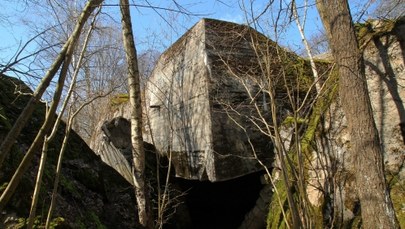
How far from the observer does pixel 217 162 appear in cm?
589

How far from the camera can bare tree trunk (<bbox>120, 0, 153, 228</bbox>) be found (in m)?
5.54

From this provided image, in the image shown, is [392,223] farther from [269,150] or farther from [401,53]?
[269,150]

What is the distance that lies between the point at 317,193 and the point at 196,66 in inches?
120

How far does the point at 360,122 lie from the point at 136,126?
3.26m

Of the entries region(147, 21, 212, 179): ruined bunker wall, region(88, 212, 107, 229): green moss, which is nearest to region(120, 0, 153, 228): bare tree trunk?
region(147, 21, 212, 179): ruined bunker wall

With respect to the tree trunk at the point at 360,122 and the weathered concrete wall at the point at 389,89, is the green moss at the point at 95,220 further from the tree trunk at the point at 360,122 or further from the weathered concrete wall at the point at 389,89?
the weathered concrete wall at the point at 389,89

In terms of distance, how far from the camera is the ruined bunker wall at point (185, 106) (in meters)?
6.35

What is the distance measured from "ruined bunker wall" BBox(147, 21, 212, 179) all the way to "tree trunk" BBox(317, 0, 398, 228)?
2.51 meters

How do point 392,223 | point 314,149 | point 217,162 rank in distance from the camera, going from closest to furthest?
point 392,223 → point 314,149 → point 217,162

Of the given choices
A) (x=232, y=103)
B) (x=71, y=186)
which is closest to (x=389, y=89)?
(x=232, y=103)

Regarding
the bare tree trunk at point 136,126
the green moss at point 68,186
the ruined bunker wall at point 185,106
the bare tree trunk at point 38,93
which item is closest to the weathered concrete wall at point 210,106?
the ruined bunker wall at point 185,106

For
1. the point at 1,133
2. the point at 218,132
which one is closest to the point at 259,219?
the point at 218,132

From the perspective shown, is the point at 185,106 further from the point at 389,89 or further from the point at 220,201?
the point at 389,89

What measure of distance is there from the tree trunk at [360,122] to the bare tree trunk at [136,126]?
9.79ft
